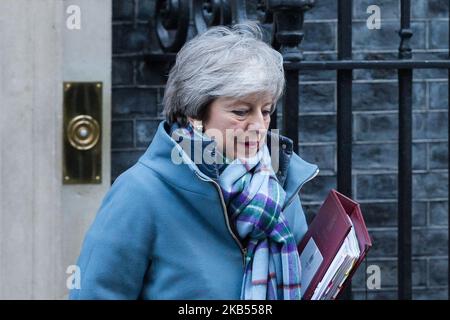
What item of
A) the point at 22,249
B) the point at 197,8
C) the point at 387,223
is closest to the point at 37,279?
the point at 22,249

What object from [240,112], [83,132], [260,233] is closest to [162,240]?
[260,233]

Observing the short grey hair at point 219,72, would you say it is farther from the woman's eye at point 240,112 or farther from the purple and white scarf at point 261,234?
the purple and white scarf at point 261,234

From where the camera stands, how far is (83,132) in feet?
12.1

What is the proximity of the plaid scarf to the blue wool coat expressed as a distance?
0.10ft

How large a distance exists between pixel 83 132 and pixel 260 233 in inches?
41.3

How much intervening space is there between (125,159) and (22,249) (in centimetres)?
58

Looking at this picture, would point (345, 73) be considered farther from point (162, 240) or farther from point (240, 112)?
point (162, 240)

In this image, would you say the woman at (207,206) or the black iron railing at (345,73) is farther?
the black iron railing at (345,73)

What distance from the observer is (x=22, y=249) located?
12.2 feet

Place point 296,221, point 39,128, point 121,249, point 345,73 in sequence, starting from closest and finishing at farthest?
point 121,249 < point 296,221 < point 345,73 < point 39,128

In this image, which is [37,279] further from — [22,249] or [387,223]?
[387,223]

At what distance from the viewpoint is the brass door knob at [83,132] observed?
3.68m

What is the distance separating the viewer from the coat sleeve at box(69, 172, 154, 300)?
107 inches

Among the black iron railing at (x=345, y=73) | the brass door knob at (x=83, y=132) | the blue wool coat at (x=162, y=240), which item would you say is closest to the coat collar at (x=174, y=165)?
the blue wool coat at (x=162, y=240)
